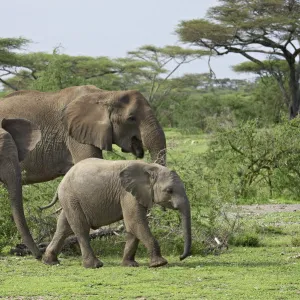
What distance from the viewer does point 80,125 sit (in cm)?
1116

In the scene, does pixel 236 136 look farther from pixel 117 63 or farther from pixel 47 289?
pixel 117 63

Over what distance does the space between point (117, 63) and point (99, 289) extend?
141 feet

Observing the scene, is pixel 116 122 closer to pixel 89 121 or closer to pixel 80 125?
pixel 89 121

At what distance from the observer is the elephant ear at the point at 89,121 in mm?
11047

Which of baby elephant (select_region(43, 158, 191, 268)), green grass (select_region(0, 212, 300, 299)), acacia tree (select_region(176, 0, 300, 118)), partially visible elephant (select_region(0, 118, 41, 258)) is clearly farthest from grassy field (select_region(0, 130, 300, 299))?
acacia tree (select_region(176, 0, 300, 118))

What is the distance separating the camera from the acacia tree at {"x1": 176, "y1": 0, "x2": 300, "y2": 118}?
1423 inches

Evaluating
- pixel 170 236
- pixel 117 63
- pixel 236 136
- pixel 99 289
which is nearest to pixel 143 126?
pixel 170 236

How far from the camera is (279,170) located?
719 inches

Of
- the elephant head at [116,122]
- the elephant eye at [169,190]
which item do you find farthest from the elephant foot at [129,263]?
the elephant head at [116,122]

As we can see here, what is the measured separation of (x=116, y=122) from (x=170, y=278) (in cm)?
290

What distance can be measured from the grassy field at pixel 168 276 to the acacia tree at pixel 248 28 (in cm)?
2519

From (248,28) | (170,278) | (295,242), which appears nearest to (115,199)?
(170,278)

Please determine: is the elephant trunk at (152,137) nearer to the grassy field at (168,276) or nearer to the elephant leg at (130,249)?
the grassy field at (168,276)

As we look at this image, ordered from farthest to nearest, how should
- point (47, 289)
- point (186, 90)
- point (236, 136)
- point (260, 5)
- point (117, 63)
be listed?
1. point (186, 90)
2. point (117, 63)
3. point (260, 5)
4. point (236, 136)
5. point (47, 289)
